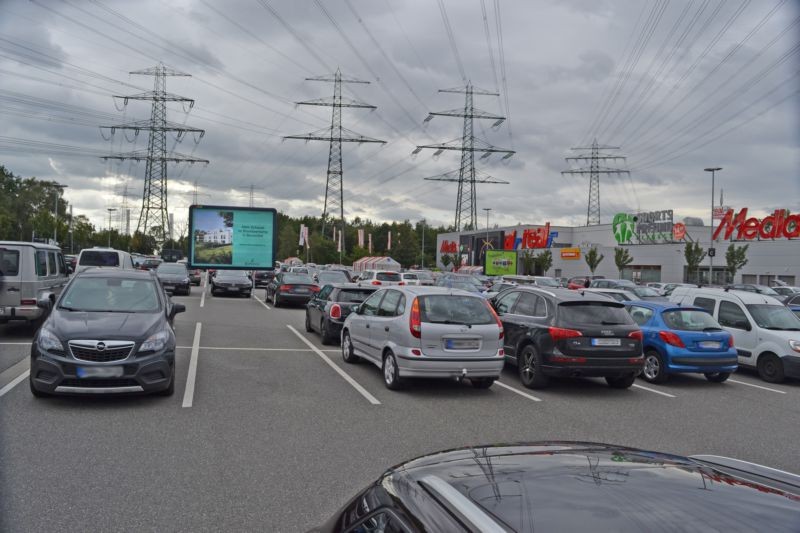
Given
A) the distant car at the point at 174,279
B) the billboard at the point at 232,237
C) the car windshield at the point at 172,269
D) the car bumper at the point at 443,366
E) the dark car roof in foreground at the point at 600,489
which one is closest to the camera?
the dark car roof in foreground at the point at 600,489

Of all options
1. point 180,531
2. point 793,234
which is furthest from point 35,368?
point 793,234

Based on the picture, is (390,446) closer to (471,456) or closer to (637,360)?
(471,456)

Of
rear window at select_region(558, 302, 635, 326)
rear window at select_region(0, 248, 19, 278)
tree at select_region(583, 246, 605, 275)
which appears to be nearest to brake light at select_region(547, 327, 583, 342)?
rear window at select_region(558, 302, 635, 326)

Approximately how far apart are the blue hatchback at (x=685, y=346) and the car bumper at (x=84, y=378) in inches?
349

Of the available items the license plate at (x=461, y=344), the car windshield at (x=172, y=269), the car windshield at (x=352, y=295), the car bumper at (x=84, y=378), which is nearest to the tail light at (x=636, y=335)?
the license plate at (x=461, y=344)

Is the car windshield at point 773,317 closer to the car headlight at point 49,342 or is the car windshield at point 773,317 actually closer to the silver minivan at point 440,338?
the silver minivan at point 440,338

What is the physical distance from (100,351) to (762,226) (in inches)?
2277

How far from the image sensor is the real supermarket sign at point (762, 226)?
169ft

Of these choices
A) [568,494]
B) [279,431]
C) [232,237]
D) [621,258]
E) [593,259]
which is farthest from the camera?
[593,259]

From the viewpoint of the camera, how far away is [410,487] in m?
2.39

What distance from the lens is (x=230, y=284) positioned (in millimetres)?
30500

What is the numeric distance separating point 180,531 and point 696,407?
8.15 metres

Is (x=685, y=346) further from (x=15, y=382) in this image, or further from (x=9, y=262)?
(x=9, y=262)

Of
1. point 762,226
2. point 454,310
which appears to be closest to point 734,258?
point 762,226
